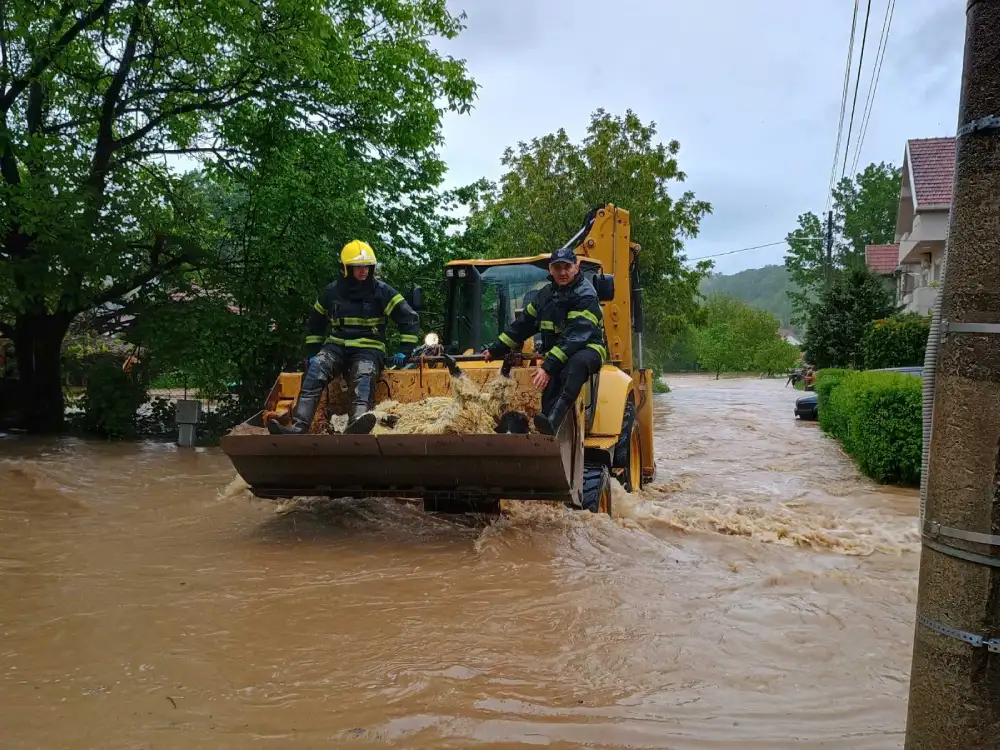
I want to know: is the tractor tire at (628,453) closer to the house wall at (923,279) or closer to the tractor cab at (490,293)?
the tractor cab at (490,293)

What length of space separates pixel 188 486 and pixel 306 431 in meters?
4.40

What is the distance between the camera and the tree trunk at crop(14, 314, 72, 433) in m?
15.0

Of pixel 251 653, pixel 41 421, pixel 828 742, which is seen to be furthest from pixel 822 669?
pixel 41 421

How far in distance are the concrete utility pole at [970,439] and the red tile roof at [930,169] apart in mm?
30244

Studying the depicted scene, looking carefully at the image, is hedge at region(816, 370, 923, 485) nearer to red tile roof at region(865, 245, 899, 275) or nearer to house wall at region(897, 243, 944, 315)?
house wall at region(897, 243, 944, 315)

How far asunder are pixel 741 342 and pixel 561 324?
6238 centimetres

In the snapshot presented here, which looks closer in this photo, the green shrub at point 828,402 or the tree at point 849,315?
the green shrub at point 828,402

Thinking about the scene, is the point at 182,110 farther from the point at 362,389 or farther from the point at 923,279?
the point at 923,279

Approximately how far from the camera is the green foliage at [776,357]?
2479 inches

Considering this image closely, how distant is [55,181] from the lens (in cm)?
1170

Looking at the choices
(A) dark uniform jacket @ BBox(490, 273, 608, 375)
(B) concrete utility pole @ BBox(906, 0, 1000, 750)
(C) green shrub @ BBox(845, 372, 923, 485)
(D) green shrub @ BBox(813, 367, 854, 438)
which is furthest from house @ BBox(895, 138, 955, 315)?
(B) concrete utility pole @ BBox(906, 0, 1000, 750)

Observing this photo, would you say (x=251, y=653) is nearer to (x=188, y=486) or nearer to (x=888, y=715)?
(x=888, y=715)

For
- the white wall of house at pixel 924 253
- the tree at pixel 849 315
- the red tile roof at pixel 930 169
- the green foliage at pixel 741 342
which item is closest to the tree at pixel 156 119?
the tree at pixel 849 315

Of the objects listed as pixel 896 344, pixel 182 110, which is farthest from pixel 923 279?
pixel 182 110
